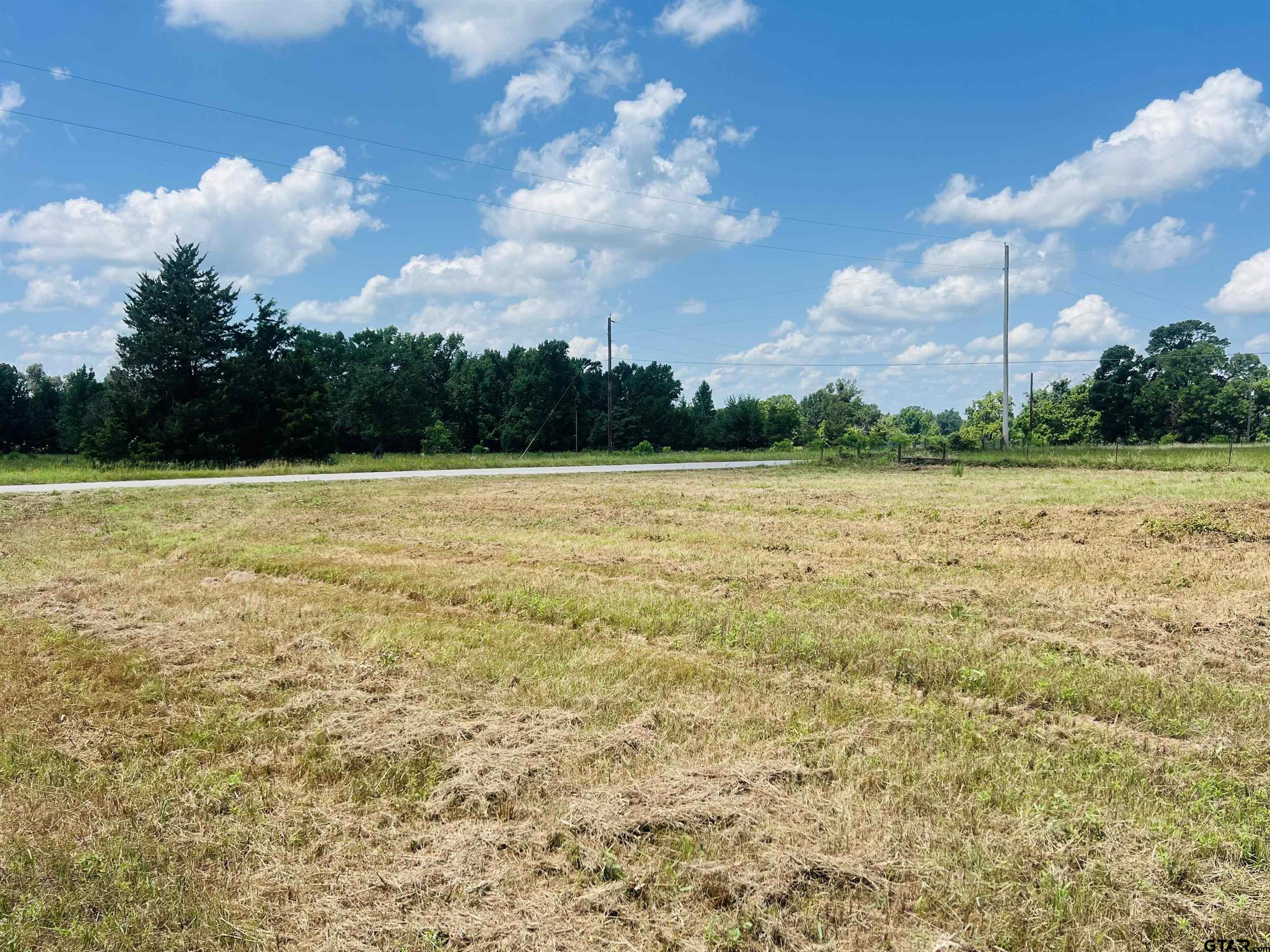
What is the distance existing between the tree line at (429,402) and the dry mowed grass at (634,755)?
41.2 m

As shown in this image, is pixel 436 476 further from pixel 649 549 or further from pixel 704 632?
pixel 704 632

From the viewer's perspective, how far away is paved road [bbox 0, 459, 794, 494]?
81.2 ft

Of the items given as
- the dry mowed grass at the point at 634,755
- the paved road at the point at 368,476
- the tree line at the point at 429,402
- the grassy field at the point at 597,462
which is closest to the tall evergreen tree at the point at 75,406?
the tree line at the point at 429,402

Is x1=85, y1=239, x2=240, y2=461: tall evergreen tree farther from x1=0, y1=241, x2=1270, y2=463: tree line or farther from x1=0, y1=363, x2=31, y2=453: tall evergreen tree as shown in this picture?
x1=0, y1=363, x2=31, y2=453: tall evergreen tree

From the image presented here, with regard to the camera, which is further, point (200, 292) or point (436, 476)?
point (200, 292)

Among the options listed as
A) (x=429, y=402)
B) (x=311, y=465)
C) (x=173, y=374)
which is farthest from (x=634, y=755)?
(x=429, y=402)

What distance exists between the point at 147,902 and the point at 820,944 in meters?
3.18

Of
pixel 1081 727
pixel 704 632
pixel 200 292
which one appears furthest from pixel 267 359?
pixel 1081 727

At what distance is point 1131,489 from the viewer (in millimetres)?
24812

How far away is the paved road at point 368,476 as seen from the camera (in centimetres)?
2475

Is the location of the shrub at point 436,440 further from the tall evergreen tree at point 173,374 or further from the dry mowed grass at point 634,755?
the dry mowed grass at point 634,755

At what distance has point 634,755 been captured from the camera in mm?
4930

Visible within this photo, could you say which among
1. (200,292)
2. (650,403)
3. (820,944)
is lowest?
(820,944)

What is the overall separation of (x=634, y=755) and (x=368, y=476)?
28.8 m
